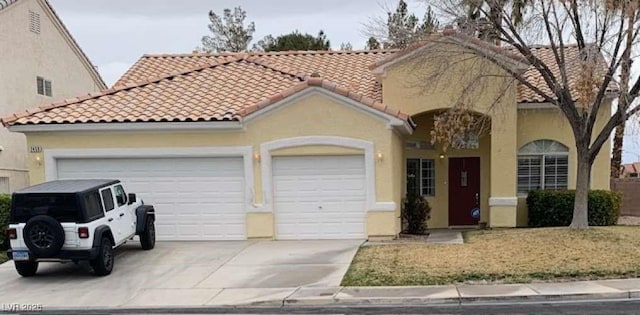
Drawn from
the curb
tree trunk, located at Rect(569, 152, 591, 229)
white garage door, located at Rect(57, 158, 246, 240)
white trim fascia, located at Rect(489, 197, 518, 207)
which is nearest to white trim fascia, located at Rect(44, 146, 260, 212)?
white garage door, located at Rect(57, 158, 246, 240)

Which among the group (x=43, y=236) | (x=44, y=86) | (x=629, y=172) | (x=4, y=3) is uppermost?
(x=4, y=3)

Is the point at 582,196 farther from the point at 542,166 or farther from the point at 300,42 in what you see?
the point at 300,42

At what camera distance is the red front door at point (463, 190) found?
1789 centimetres

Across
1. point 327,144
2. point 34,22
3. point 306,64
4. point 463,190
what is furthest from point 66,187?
point 34,22

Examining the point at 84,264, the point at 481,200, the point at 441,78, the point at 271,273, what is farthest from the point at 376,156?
the point at 84,264

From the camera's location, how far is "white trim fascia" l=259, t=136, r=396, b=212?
13.5 metres

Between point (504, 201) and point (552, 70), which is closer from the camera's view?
point (504, 201)

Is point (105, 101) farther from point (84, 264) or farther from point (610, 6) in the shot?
point (610, 6)

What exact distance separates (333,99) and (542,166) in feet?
24.6

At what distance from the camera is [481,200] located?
1770 centimetres

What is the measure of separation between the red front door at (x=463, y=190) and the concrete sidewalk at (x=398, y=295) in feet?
30.7

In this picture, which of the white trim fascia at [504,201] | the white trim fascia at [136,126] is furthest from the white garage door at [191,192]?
the white trim fascia at [504,201]

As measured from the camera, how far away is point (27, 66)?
71.4 ft

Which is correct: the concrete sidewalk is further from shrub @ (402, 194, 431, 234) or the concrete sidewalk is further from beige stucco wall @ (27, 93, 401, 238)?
shrub @ (402, 194, 431, 234)
